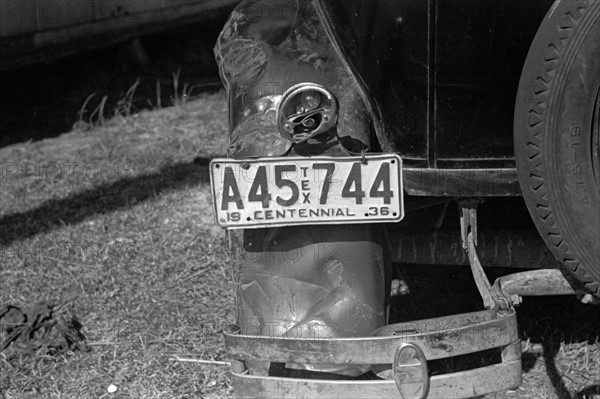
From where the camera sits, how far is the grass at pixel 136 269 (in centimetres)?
349

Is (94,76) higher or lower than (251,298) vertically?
higher

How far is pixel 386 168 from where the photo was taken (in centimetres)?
261

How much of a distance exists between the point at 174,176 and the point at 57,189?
0.65 meters

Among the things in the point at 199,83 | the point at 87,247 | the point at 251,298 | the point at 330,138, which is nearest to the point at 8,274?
the point at 87,247

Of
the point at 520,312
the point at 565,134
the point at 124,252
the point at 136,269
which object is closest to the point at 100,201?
the point at 124,252

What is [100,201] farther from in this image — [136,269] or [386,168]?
[386,168]

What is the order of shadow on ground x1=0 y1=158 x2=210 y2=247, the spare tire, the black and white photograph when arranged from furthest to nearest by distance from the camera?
shadow on ground x1=0 y1=158 x2=210 y2=247 < the black and white photograph < the spare tire

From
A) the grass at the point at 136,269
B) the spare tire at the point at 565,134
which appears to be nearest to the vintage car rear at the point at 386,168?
the spare tire at the point at 565,134

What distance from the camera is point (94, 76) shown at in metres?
6.90

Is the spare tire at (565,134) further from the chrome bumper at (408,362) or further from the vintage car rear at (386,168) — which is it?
the chrome bumper at (408,362)

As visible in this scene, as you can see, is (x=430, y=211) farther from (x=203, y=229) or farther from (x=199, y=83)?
(x=199, y=83)

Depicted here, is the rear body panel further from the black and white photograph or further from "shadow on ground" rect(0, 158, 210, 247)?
"shadow on ground" rect(0, 158, 210, 247)

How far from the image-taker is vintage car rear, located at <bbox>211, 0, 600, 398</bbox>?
2.49 meters

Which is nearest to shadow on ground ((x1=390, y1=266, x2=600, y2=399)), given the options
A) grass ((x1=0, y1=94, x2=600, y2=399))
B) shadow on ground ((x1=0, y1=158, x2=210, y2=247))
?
grass ((x1=0, y1=94, x2=600, y2=399))
